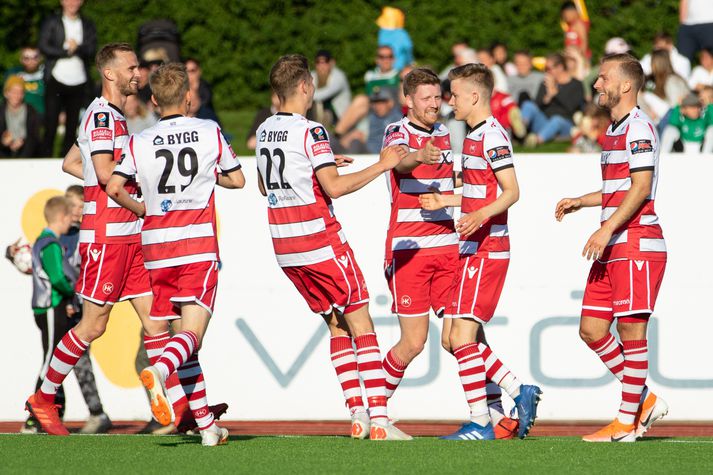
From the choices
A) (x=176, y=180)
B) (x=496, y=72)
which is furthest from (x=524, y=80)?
(x=176, y=180)

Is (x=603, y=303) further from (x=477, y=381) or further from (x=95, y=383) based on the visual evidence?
(x=95, y=383)

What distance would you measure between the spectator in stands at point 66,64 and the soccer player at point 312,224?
6.88 m

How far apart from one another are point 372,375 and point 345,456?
859 mm

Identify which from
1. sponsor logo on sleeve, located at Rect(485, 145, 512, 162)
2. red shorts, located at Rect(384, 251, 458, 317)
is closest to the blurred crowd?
red shorts, located at Rect(384, 251, 458, 317)

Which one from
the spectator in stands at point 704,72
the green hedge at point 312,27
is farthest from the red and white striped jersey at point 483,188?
the green hedge at point 312,27

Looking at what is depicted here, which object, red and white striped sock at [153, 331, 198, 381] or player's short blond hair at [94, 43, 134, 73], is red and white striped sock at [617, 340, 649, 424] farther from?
player's short blond hair at [94, 43, 134, 73]

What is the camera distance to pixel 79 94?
1500cm

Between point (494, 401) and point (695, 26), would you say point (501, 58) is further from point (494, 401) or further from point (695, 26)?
point (494, 401)

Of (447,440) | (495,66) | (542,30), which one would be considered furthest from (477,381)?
(542,30)

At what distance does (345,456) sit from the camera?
761cm

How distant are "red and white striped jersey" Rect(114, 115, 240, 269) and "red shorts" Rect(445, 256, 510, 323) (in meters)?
1.67

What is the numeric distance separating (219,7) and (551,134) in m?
7.24

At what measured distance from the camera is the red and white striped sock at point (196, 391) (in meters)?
8.09

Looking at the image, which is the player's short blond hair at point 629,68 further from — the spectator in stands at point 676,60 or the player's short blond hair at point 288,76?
the spectator in stands at point 676,60
